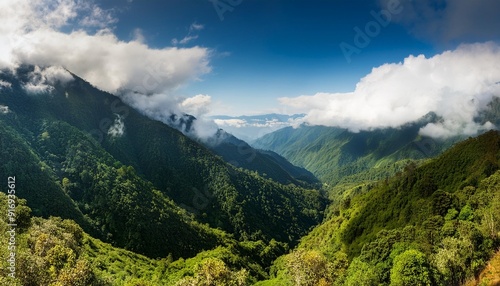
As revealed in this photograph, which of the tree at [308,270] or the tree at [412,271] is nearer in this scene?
the tree at [308,270]

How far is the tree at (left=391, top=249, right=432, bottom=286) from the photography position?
68.3m

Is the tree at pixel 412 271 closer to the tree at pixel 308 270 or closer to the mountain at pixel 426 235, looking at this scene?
the mountain at pixel 426 235

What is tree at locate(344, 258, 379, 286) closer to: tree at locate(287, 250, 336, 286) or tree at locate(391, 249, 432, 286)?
tree at locate(391, 249, 432, 286)

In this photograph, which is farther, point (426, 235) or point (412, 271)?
point (426, 235)

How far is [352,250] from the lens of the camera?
147m

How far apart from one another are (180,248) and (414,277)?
15816cm

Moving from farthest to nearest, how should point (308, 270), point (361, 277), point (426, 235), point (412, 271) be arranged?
1. point (426, 235)
2. point (361, 277)
3. point (412, 271)
4. point (308, 270)

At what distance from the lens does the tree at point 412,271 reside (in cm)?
6831

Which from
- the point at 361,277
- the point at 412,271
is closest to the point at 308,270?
the point at 361,277

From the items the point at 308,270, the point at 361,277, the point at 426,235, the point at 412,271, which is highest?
the point at 426,235

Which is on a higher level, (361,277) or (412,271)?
(412,271)

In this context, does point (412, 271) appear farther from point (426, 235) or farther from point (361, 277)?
point (426, 235)

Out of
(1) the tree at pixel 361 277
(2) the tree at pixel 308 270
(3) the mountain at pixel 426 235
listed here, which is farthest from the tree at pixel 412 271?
(2) the tree at pixel 308 270

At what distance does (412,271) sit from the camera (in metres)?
69.4
